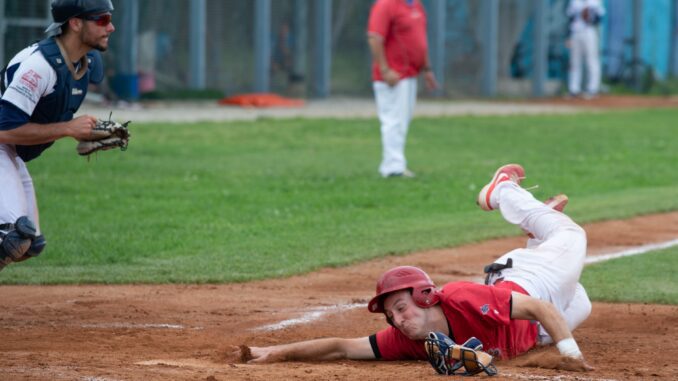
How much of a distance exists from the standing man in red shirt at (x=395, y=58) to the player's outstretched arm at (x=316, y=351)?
24.3 ft

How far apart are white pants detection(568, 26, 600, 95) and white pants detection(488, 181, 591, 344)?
69.8 feet

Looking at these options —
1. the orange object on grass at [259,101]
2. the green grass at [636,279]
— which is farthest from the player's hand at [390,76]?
the orange object on grass at [259,101]

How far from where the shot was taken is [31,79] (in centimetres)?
623

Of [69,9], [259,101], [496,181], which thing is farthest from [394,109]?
[259,101]

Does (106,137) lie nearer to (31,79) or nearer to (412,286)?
(31,79)

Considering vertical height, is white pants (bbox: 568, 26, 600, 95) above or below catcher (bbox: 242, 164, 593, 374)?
above

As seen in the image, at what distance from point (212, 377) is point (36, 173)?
29.4 feet

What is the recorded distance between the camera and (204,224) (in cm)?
1104

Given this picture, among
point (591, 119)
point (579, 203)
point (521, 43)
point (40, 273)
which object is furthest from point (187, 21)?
point (40, 273)

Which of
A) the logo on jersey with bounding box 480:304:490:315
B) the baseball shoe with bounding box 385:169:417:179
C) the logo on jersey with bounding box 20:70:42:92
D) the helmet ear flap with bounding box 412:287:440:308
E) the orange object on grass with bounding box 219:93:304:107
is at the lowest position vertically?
the baseball shoe with bounding box 385:169:417:179

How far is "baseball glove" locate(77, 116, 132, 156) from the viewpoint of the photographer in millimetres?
6383

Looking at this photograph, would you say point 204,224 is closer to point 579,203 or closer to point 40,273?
point 40,273

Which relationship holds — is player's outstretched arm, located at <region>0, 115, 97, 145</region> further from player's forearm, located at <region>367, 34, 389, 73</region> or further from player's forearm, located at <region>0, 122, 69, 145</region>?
player's forearm, located at <region>367, 34, 389, 73</region>

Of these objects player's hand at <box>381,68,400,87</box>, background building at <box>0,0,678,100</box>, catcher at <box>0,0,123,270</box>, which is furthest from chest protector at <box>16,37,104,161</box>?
background building at <box>0,0,678,100</box>
